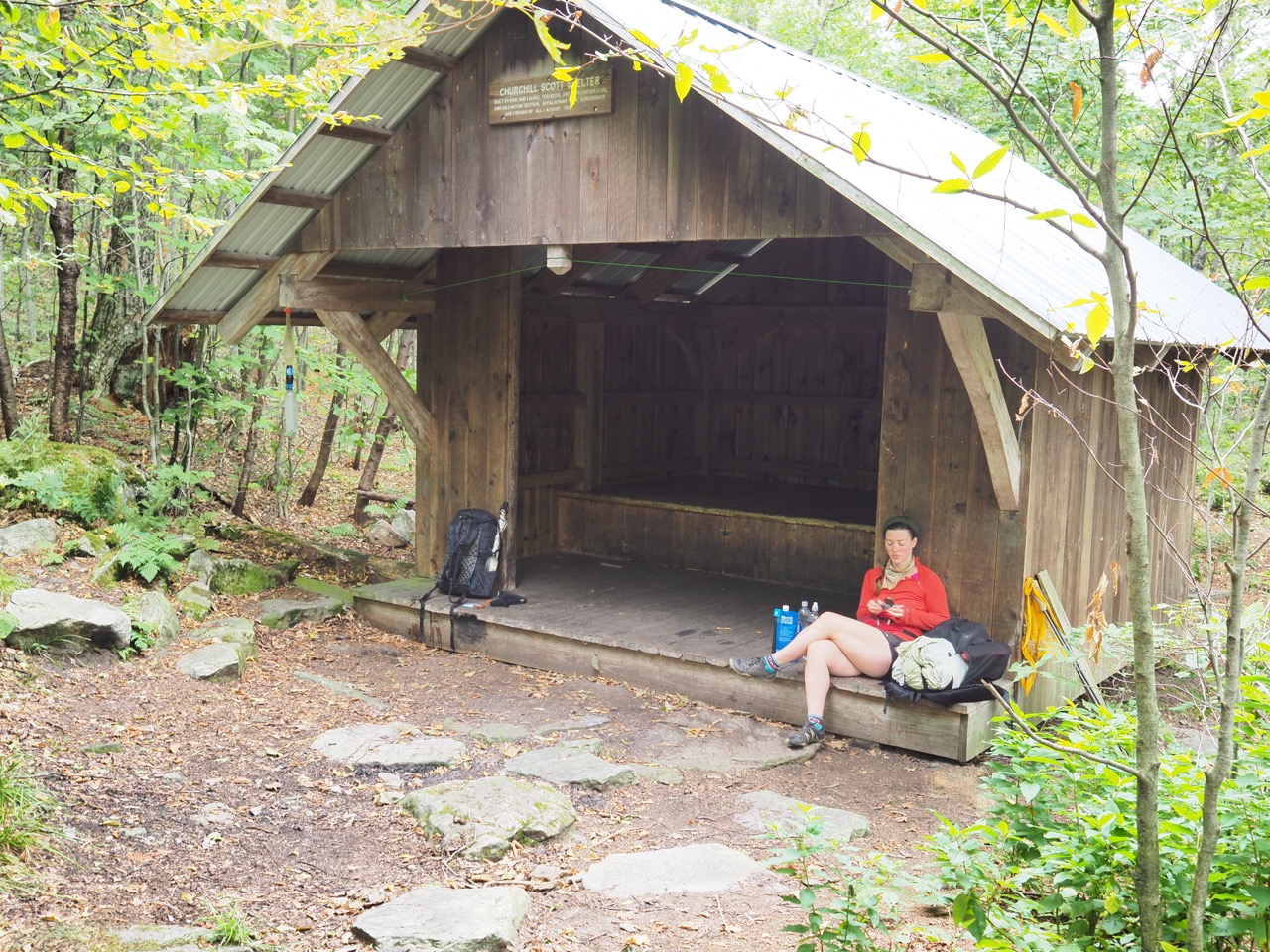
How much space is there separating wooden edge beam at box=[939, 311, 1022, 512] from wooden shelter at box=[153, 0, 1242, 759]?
0.7 inches

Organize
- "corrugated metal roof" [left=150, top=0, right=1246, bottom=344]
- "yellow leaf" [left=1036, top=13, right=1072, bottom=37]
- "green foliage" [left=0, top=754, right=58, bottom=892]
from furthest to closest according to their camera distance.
Answer: 1. "corrugated metal roof" [left=150, top=0, right=1246, bottom=344]
2. "green foliage" [left=0, top=754, right=58, bottom=892]
3. "yellow leaf" [left=1036, top=13, right=1072, bottom=37]

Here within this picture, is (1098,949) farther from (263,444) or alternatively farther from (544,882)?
(263,444)

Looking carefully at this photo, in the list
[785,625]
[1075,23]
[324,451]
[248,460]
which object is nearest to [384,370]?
[248,460]

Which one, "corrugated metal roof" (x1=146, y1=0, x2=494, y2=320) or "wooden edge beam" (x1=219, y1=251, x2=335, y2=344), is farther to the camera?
"wooden edge beam" (x1=219, y1=251, x2=335, y2=344)

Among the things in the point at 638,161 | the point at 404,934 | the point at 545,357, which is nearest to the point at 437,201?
the point at 638,161

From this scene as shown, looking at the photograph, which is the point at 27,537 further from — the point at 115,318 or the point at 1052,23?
the point at 1052,23

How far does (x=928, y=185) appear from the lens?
259 inches

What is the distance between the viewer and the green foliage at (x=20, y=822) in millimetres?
3801

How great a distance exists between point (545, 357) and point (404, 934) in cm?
664

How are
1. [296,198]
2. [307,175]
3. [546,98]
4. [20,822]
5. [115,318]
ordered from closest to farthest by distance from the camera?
1. [20,822]
2. [546,98]
3. [307,175]
4. [296,198]
5. [115,318]

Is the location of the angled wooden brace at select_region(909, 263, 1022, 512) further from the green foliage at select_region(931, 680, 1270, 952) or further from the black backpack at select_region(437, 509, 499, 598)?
the black backpack at select_region(437, 509, 499, 598)

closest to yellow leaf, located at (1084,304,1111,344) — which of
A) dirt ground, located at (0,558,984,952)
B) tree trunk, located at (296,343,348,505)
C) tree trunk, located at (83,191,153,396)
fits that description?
dirt ground, located at (0,558,984,952)

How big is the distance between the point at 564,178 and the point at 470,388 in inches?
93.1

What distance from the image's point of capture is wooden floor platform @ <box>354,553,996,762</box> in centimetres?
610
